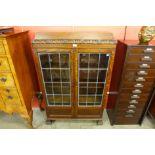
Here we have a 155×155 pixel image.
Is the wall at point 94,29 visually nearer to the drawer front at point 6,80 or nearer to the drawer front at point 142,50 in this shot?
the drawer front at point 142,50

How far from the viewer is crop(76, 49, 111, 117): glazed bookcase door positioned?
4.37 ft

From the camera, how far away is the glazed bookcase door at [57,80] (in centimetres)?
133

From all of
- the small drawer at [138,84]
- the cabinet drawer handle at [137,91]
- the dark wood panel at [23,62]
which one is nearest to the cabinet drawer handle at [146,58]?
the small drawer at [138,84]

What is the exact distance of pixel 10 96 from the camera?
1.39m

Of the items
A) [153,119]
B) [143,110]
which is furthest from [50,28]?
[153,119]

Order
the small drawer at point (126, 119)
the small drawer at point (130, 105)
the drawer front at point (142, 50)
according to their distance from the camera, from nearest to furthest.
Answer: the drawer front at point (142, 50) → the small drawer at point (130, 105) → the small drawer at point (126, 119)

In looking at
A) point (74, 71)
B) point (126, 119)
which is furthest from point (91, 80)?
point (126, 119)

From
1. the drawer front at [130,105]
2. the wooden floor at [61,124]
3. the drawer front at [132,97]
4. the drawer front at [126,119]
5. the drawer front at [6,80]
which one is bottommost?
the wooden floor at [61,124]

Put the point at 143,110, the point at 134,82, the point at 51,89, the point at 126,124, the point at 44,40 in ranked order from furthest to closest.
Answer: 1. the point at 126,124
2. the point at 143,110
3. the point at 51,89
4. the point at 134,82
5. the point at 44,40

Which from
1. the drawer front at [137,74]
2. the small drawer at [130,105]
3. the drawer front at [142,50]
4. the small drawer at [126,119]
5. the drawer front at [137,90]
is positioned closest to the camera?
the drawer front at [142,50]

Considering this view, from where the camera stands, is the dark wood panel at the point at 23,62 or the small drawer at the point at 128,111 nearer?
the dark wood panel at the point at 23,62
